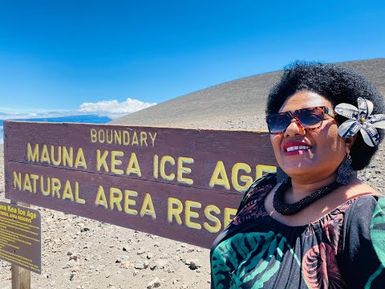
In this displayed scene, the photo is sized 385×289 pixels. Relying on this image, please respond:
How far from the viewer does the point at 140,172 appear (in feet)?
9.05

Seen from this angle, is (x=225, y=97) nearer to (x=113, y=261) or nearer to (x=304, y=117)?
(x=113, y=261)

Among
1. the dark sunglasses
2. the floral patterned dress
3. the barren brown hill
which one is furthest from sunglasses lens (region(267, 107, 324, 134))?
the barren brown hill

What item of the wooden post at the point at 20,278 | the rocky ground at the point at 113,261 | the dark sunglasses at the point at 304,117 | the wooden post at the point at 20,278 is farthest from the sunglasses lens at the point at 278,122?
the wooden post at the point at 20,278

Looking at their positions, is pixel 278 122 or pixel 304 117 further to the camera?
pixel 278 122

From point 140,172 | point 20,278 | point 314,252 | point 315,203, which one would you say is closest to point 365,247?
point 314,252

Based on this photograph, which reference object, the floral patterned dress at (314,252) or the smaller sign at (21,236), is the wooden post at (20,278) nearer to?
the smaller sign at (21,236)

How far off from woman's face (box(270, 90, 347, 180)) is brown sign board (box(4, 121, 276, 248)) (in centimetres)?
68

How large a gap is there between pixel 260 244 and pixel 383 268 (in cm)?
41

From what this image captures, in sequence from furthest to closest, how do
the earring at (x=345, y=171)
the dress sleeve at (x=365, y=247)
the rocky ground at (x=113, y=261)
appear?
the rocky ground at (x=113, y=261), the earring at (x=345, y=171), the dress sleeve at (x=365, y=247)

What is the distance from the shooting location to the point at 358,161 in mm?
1440

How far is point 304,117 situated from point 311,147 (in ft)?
0.35

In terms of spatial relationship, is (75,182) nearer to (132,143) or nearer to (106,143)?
(106,143)

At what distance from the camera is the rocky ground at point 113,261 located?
3.97 meters

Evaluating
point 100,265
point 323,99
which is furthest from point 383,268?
point 100,265
